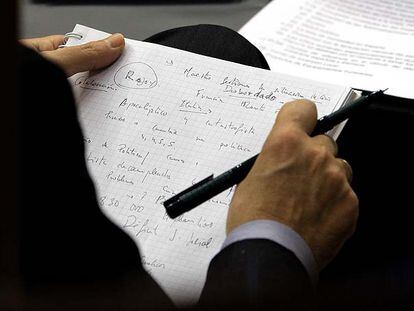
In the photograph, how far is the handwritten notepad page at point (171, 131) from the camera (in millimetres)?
768

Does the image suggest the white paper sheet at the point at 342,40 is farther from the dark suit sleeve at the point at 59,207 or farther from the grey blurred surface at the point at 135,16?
the dark suit sleeve at the point at 59,207

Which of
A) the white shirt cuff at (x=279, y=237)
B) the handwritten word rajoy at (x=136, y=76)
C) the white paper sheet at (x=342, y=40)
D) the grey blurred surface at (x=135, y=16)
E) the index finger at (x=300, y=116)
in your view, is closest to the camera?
the white shirt cuff at (x=279, y=237)

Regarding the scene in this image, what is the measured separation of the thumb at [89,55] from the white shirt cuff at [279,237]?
12.1 inches

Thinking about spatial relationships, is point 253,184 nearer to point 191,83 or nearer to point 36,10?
point 191,83

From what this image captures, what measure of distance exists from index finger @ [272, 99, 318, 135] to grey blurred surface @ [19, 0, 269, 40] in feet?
1.94

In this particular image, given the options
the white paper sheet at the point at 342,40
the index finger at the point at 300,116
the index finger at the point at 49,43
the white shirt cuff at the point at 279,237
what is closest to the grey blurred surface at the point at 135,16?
the white paper sheet at the point at 342,40

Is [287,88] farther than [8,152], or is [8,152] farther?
[287,88]

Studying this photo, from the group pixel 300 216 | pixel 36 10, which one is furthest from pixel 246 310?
pixel 36 10

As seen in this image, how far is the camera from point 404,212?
1.18 meters

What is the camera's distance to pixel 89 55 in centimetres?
86

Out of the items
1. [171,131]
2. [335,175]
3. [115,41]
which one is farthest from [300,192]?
[115,41]

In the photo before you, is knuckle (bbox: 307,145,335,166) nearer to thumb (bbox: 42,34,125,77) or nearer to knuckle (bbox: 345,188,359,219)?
knuckle (bbox: 345,188,359,219)

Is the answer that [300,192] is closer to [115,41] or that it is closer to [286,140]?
[286,140]

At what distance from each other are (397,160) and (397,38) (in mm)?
174
